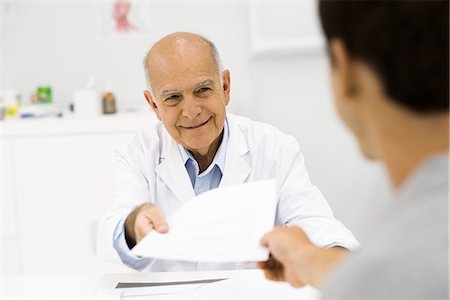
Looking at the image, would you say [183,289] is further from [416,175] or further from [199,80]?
[416,175]

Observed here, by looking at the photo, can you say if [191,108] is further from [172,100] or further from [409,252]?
[409,252]

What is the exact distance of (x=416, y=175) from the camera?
0.55 m

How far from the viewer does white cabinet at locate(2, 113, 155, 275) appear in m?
2.33

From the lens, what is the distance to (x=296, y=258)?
926 millimetres

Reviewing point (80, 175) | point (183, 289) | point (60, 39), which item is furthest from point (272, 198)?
point (60, 39)

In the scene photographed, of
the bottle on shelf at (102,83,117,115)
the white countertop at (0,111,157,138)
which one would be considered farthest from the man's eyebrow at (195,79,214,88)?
the bottle on shelf at (102,83,117,115)

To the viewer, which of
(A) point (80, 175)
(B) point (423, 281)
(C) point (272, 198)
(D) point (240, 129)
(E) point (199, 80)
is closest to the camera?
(B) point (423, 281)

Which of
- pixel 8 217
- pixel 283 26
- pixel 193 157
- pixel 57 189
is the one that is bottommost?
pixel 8 217

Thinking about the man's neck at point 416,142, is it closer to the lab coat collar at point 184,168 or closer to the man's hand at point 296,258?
the man's hand at point 296,258

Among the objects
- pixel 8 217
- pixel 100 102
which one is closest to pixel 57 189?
pixel 8 217

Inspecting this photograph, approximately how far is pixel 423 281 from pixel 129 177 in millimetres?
1158

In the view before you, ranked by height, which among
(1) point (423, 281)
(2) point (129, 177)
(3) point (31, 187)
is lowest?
(3) point (31, 187)

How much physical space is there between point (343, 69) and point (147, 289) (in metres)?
0.76

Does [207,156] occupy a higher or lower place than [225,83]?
lower
